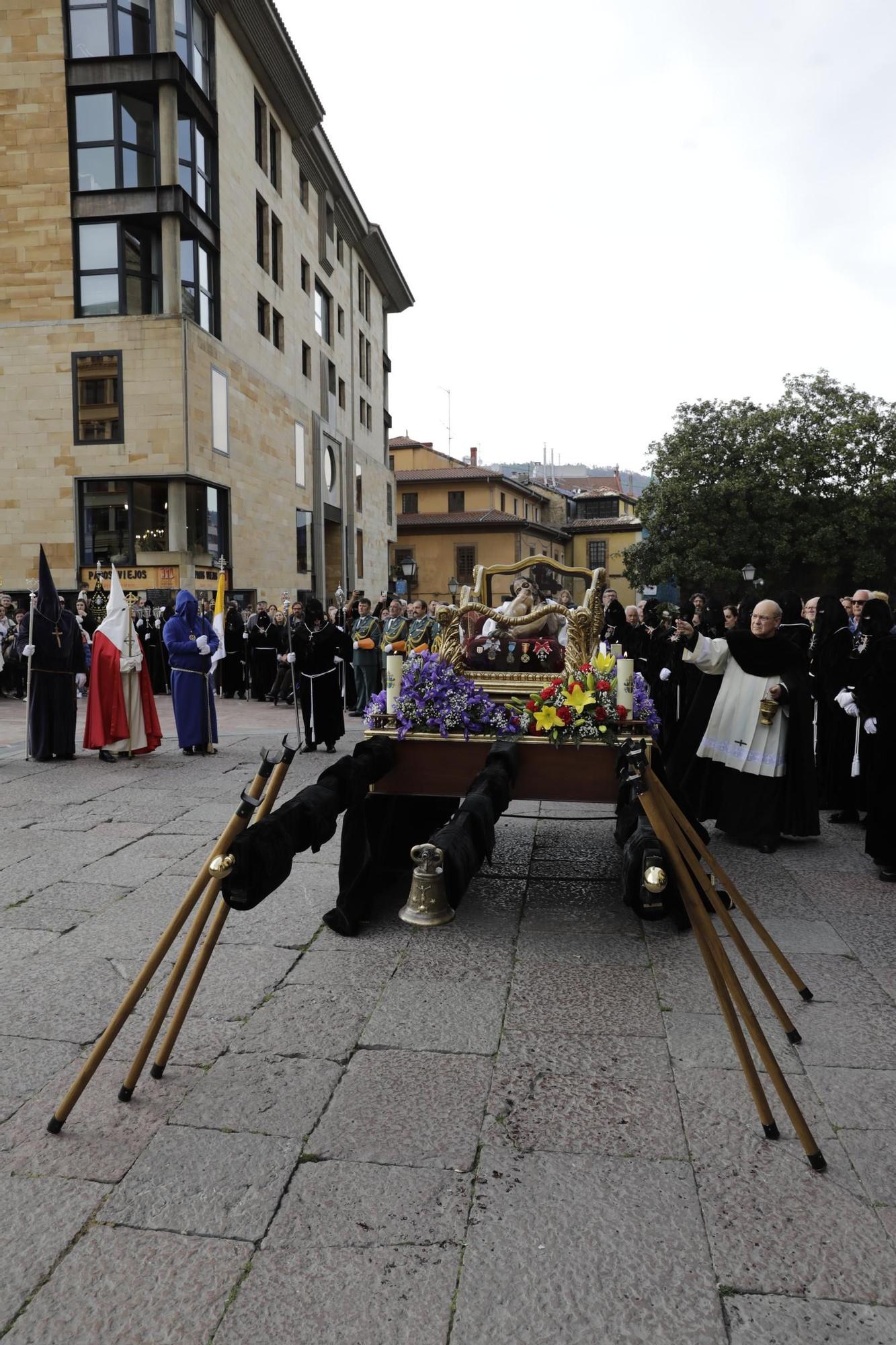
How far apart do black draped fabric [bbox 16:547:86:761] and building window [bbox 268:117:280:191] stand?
75.7 feet

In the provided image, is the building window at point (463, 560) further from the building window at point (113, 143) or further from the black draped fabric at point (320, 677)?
the black draped fabric at point (320, 677)

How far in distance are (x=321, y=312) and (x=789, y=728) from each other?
32.2 metres

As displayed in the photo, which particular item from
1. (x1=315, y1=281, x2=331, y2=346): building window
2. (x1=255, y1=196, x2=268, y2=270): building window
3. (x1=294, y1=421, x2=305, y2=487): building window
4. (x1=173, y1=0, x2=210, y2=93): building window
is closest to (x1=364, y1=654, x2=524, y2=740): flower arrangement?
(x1=173, y1=0, x2=210, y2=93): building window

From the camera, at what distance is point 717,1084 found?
130 inches

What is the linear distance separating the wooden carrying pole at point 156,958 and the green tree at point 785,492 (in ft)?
117

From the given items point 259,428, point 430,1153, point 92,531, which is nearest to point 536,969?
point 430,1153

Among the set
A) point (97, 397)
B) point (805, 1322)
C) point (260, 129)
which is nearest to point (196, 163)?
point (260, 129)

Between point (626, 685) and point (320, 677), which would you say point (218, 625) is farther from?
point (626, 685)

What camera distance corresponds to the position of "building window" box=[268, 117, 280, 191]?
2891cm

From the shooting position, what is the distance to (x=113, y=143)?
21766 millimetres

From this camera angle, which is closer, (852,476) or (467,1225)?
(467,1225)

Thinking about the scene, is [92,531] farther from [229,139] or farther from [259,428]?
[229,139]

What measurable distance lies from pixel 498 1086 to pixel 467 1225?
767 mm

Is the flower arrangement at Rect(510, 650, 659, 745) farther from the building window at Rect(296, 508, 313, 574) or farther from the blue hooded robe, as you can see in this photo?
the building window at Rect(296, 508, 313, 574)
